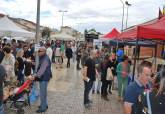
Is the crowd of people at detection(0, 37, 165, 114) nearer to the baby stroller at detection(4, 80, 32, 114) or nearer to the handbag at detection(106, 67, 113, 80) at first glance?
the handbag at detection(106, 67, 113, 80)

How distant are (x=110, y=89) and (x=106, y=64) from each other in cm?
165

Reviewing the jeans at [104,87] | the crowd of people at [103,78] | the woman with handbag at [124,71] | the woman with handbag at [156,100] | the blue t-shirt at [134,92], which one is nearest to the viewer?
the woman with handbag at [156,100]

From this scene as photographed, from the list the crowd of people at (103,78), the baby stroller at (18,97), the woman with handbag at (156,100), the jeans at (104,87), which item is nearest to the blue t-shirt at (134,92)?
the crowd of people at (103,78)

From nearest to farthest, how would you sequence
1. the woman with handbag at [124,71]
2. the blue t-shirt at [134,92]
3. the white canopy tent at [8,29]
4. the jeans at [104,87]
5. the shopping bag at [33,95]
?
the blue t-shirt at [134,92] → the shopping bag at [33,95] → the woman with handbag at [124,71] → the jeans at [104,87] → the white canopy tent at [8,29]

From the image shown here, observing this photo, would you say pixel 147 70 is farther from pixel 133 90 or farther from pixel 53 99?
pixel 53 99

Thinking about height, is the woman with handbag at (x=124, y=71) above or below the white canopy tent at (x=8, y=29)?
below

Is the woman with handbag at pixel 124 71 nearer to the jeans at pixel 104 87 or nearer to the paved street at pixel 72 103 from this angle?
the paved street at pixel 72 103

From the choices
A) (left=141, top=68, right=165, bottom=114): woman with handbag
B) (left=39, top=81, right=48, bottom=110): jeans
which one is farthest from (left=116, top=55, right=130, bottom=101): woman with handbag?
(left=141, top=68, right=165, bottom=114): woman with handbag

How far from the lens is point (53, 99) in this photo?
1301 cm

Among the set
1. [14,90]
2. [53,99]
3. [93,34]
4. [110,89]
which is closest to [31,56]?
[110,89]

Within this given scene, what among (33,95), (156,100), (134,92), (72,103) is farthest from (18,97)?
(156,100)

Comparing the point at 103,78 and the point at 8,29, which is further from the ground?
the point at 8,29

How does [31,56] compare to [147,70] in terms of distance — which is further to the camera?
[31,56]

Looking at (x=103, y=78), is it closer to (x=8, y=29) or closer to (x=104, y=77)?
(x=104, y=77)
